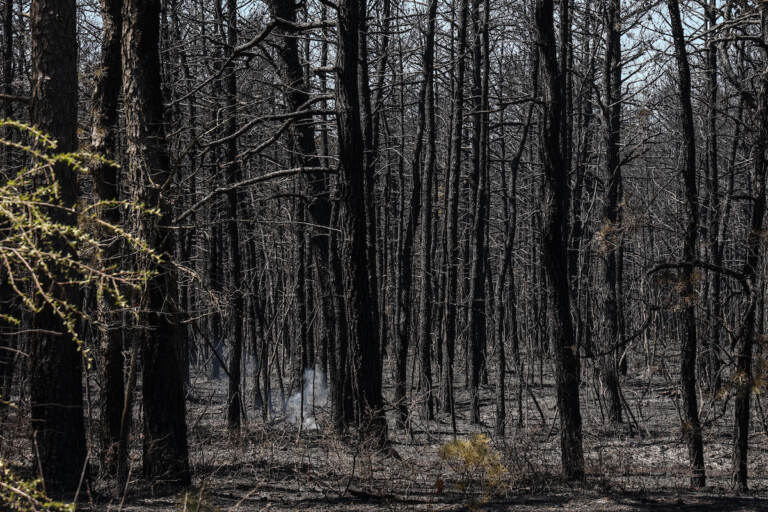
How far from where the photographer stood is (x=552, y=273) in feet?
35.6

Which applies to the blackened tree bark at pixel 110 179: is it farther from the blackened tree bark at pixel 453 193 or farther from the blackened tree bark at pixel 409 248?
the blackened tree bark at pixel 453 193

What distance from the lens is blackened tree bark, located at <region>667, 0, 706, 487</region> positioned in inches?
420

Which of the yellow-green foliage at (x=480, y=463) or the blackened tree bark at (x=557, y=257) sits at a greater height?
the blackened tree bark at (x=557, y=257)

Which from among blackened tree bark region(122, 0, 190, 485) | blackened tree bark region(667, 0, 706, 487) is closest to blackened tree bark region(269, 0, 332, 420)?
blackened tree bark region(122, 0, 190, 485)

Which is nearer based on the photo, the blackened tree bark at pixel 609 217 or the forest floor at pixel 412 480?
the forest floor at pixel 412 480

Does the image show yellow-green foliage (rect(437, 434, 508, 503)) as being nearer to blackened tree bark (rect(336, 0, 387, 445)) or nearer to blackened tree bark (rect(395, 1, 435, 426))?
blackened tree bark (rect(336, 0, 387, 445))

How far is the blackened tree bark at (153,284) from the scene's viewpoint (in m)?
8.60

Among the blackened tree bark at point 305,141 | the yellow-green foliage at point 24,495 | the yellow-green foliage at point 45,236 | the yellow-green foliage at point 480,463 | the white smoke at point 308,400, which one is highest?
the blackened tree bark at point 305,141

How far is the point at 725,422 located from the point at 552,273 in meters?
9.76

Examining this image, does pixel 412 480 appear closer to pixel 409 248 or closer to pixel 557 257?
pixel 557 257

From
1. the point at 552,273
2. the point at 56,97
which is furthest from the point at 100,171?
the point at 552,273

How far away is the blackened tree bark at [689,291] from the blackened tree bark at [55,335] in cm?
834

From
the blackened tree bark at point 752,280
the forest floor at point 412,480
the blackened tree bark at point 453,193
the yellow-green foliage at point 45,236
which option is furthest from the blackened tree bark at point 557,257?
the yellow-green foliage at point 45,236

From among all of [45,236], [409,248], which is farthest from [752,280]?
[409,248]
